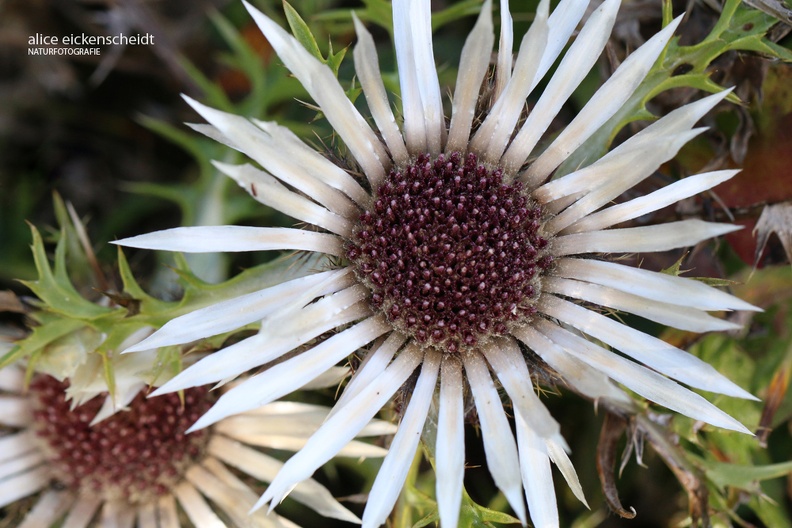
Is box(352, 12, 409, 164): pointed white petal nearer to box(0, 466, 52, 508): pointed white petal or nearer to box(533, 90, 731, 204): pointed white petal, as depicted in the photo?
box(533, 90, 731, 204): pointed white petal

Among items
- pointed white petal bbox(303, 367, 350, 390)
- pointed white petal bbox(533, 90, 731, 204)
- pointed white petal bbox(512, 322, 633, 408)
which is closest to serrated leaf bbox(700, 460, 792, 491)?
pointed white petal bbox(512, 322, 633, 408)

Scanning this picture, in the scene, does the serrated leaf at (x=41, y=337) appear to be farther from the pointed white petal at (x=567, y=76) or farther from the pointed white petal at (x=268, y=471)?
the pointed white petal at (x=567, y=76)

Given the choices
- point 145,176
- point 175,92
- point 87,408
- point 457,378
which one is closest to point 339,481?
point 87,408

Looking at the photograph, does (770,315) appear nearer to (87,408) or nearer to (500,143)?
(500,143)

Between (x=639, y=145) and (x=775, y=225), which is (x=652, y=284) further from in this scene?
(x=775, y=225)

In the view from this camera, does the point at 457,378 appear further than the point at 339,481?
No

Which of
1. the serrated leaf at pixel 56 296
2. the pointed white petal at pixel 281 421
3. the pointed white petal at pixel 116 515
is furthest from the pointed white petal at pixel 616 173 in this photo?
the pointed white petal at pixel 116 515
